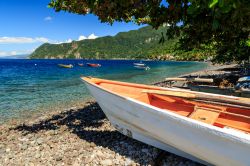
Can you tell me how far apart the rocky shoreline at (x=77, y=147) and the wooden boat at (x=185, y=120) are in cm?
47

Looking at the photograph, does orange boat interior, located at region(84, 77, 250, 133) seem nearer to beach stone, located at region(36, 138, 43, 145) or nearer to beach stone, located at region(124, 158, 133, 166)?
beach stone, located at region(124, 158, 133, 166)

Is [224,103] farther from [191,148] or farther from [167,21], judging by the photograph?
[167,21]

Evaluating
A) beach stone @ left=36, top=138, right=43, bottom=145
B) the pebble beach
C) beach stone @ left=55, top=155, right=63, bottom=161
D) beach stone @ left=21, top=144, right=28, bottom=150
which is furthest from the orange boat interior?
beach stone @ left=21, top=144, right=28, bottom=150

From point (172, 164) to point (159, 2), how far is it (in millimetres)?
4938

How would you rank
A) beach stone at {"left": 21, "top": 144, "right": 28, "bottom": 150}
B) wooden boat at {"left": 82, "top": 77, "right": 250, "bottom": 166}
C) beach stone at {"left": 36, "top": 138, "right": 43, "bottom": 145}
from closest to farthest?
1. wooden boat at {"left": 82, "top": 77, "right": 250, "bottom": 166}
2. beach stone at {"left": 21, "top": 144, "right": 28, "bottom": 150}
3. beach stone at {"left": 36, "top": 138, "right": 43, "bottom": 145}

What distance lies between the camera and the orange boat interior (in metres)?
7.39

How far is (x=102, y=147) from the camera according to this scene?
930 cm

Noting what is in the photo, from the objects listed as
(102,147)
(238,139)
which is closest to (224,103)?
(238,139)

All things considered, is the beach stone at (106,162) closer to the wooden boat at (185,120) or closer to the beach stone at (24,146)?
the wooden boat at (185,120)

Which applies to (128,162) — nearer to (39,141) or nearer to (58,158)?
(58,158)

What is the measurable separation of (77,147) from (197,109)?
439cm

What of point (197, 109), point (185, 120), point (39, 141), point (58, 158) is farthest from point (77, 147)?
point (185, 120)

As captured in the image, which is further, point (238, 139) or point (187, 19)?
point (187, 19)

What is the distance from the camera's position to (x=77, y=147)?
9.67m
